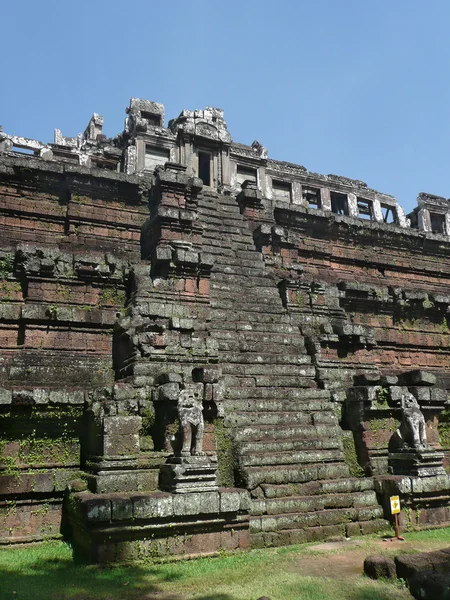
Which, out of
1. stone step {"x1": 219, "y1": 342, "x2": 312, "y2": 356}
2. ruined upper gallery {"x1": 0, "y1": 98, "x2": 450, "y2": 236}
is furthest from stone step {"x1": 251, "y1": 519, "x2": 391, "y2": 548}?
ruined upper gallery {"x1": 0, "y1": 98, "x2": 450, "y2": 236}

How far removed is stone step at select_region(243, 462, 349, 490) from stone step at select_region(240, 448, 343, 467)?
81mm

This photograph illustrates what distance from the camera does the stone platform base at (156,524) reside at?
6809 mm

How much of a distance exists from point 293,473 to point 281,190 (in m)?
23.4

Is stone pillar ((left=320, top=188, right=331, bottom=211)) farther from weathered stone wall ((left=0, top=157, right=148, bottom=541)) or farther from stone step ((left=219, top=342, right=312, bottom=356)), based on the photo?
stone step ((left=219, top=342, right=312, bottom=356))

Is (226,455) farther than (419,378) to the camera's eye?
No

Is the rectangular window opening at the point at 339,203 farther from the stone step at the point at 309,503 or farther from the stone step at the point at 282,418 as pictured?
the stone step at the point at 309,503

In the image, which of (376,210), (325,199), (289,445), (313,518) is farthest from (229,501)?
(376,210)

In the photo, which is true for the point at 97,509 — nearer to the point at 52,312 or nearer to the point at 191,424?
the point at 191,424

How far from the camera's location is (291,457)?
9008mm

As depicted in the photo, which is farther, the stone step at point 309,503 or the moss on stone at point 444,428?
the moss on stone at point 444,428

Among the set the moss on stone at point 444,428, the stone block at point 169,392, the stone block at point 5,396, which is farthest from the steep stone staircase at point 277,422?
the stone block at point 5,396

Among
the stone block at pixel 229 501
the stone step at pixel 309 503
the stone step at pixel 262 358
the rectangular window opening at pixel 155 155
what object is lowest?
the stone step at pixel 309 503

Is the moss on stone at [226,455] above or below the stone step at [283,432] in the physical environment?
below

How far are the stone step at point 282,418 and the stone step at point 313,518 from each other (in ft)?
5.71
